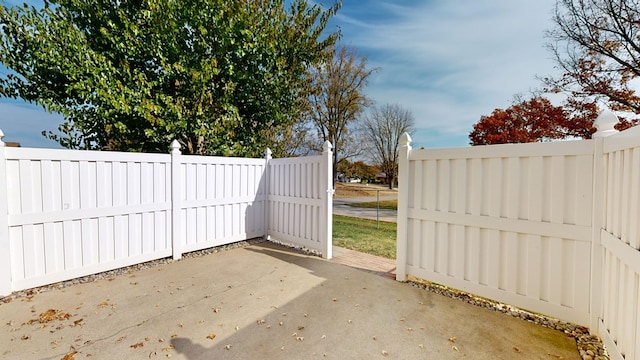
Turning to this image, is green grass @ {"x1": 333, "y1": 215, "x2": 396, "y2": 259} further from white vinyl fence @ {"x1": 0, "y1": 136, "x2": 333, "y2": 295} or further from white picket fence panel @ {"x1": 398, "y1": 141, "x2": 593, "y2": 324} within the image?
white picket fence panel @ {"x1": 398, "y1": 141, "x2": 593, "y2": 324}

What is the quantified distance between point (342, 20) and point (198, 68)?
14.1 ft

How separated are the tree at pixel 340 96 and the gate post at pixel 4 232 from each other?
51.5 feet

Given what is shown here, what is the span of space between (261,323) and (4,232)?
311 centimetres

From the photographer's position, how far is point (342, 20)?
24.2 feet

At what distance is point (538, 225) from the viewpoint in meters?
2.53

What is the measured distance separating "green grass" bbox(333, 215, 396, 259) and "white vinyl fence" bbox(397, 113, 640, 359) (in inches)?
63.2

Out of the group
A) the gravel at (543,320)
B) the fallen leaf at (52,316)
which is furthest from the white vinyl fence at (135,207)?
the gravel at (543,320)

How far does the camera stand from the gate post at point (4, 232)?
293 centimetres

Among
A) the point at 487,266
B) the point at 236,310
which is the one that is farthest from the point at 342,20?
the point at 236,310

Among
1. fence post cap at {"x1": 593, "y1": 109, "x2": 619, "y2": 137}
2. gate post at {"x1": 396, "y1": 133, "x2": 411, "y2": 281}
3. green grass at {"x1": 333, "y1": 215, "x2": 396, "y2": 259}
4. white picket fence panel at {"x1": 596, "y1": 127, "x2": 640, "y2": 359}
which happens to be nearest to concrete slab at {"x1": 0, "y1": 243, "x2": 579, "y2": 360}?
gate post at {"x1": 396, "y1": 133, "x2": 411, "y2": 281}

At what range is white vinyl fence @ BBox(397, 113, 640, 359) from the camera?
177 centimetres

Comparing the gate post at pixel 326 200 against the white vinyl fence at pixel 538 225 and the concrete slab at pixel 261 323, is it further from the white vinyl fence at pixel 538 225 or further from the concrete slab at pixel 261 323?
the white vinyl fence at pixel 538 225

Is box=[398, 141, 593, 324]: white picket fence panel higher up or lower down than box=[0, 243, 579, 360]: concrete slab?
higher up

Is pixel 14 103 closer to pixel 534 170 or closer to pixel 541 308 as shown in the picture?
pixel 534 170
